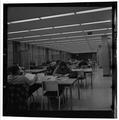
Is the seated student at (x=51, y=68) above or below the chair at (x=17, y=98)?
above

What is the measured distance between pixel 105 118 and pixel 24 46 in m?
1.95

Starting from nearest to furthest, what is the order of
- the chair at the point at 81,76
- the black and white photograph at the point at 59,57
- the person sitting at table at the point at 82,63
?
the black and white photograph at the point at 59,57 < the person sitting at table at the point at 82,63 < the chair at the point at 81,76

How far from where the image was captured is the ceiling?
129 inches

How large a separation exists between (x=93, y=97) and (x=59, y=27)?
56.6 inches

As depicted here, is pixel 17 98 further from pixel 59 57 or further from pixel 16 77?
pixel 59 57

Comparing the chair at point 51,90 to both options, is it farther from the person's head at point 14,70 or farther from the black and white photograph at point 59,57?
the person's head at point 14,70

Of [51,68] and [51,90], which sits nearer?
[51,68]

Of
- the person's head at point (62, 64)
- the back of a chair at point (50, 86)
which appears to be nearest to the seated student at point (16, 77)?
the back of a chair at point (50, 86)

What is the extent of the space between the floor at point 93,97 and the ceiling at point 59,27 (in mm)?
593

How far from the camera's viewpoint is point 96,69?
3.36 meters

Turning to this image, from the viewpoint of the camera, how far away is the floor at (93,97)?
3.25m

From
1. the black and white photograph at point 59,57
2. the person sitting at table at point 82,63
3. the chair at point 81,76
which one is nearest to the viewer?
the black and white photograph at point 59,57

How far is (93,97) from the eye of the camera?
10.9 ft

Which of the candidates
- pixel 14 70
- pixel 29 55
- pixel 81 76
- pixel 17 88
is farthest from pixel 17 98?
pixel 81 76
